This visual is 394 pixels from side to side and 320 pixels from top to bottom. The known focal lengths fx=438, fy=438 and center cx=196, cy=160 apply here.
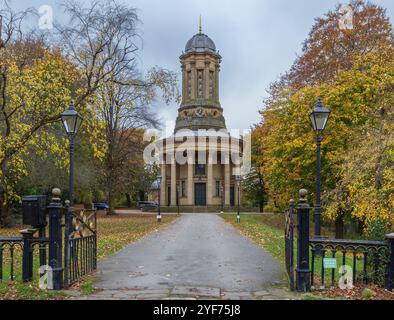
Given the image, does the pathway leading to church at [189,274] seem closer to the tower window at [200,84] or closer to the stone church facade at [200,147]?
the stone church facade at [200,147]

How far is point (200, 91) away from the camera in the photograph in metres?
67.2

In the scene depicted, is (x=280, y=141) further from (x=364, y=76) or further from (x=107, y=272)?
(x=107, y=272)

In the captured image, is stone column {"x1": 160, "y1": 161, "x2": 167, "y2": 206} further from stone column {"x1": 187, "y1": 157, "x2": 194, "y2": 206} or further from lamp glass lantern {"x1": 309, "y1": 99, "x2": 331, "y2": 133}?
lamp glass lantern {"x1": 309, "y1": 99, "x2": 331, "y2": 133}

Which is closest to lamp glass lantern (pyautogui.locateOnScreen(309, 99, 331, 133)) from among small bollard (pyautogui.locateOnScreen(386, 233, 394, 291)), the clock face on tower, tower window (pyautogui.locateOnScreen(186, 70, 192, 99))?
small bollard (pyautogui.locateOnScreen(386, 233, 394, 291))

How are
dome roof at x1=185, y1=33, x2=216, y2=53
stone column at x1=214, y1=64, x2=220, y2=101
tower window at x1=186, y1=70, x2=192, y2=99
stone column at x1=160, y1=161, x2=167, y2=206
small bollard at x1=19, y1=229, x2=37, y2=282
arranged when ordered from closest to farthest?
small bollard at x1=19, y1=229, x2=37, y2=282, stone column at x1=160, y1=161, x2=167, y2=206, tower window at x1=186, y1=70, x2=192, y2=99, stone column at x1=214, y1=64, x2=220, y2=101, dome roof at x1=185, y1=33, x2=216, y2=53

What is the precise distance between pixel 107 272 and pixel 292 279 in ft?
13.7

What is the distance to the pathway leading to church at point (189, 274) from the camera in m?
7.68

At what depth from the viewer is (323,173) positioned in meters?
22.0

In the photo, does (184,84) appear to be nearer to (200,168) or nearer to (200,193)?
(200,168)

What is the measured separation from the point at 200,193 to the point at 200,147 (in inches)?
264

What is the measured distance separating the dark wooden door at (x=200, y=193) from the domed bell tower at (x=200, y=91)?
8.88 meters

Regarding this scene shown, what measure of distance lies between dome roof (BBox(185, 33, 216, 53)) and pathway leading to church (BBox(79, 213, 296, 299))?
57.2 meters

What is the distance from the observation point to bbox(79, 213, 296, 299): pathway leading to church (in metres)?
7.68

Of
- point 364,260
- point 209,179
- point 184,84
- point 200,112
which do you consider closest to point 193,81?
point 184,84
